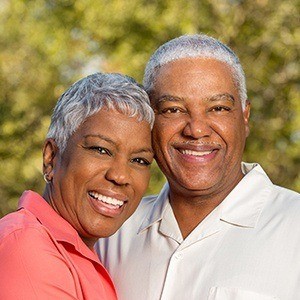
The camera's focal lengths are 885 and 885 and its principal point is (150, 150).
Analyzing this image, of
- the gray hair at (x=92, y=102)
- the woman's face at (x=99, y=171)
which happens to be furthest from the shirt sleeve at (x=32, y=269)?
the gray hair at (x=92, y=102)

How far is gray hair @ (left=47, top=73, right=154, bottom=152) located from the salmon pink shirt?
11.0 inches

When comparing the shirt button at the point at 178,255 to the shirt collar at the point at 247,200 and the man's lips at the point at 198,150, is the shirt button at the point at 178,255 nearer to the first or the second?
the shirt collar at the point at 247,200

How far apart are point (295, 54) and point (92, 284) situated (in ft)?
20.0

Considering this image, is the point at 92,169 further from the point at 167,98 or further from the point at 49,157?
the point at 167,98

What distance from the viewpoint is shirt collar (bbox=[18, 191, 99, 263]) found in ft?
10.6

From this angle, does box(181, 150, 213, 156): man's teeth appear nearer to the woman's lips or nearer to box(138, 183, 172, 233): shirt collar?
box(138, 183, 172, 233): shirt collar

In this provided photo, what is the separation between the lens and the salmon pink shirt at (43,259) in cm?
290

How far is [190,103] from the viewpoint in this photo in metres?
3.69

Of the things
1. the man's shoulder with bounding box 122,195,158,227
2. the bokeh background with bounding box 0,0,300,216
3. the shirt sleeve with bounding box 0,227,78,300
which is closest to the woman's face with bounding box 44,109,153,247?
the shirt sleeve with bounding box 0,227,78,300

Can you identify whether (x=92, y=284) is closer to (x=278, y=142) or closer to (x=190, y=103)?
(x=190, y=103)

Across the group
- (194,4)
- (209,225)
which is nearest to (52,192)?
(209,225)

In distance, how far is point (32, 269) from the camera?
2934 millimetres

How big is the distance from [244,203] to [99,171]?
27.3 inches

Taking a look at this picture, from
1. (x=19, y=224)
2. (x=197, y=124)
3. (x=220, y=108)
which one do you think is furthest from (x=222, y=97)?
(x=19, y=224)
